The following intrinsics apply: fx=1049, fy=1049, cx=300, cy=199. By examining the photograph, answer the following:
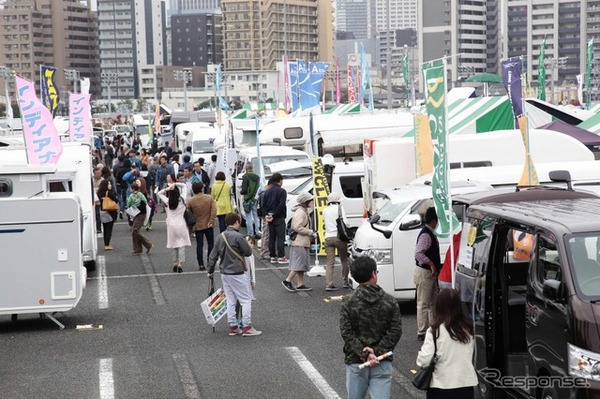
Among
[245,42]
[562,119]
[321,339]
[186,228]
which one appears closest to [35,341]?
[321,339]

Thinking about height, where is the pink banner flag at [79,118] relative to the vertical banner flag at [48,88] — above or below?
below

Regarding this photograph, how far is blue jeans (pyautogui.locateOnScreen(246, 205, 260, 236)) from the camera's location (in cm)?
2353

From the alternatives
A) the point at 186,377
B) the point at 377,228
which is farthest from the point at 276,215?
the point at 186,377

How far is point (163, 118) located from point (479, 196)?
6999cm

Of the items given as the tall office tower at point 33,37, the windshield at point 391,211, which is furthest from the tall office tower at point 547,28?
the windshield at point 391,211

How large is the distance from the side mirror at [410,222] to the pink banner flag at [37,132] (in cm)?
850

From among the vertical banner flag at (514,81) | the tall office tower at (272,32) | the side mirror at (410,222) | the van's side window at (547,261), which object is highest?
the tall office tower at (272,32)

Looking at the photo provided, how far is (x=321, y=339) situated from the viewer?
12.8 meters

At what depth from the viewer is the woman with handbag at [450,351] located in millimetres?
7523

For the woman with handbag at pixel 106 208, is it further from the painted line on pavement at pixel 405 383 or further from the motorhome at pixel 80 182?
the painted line on pavement at pixel 405 383

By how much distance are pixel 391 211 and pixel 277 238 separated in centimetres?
591

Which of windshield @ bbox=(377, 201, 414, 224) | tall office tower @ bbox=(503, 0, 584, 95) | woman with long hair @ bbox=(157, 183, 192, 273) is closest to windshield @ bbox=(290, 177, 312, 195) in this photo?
woman with long hair @ bbox=(157, 183, 192, 273)

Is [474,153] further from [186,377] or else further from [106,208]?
[186,377]

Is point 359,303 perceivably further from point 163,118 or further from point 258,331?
point 163,118
